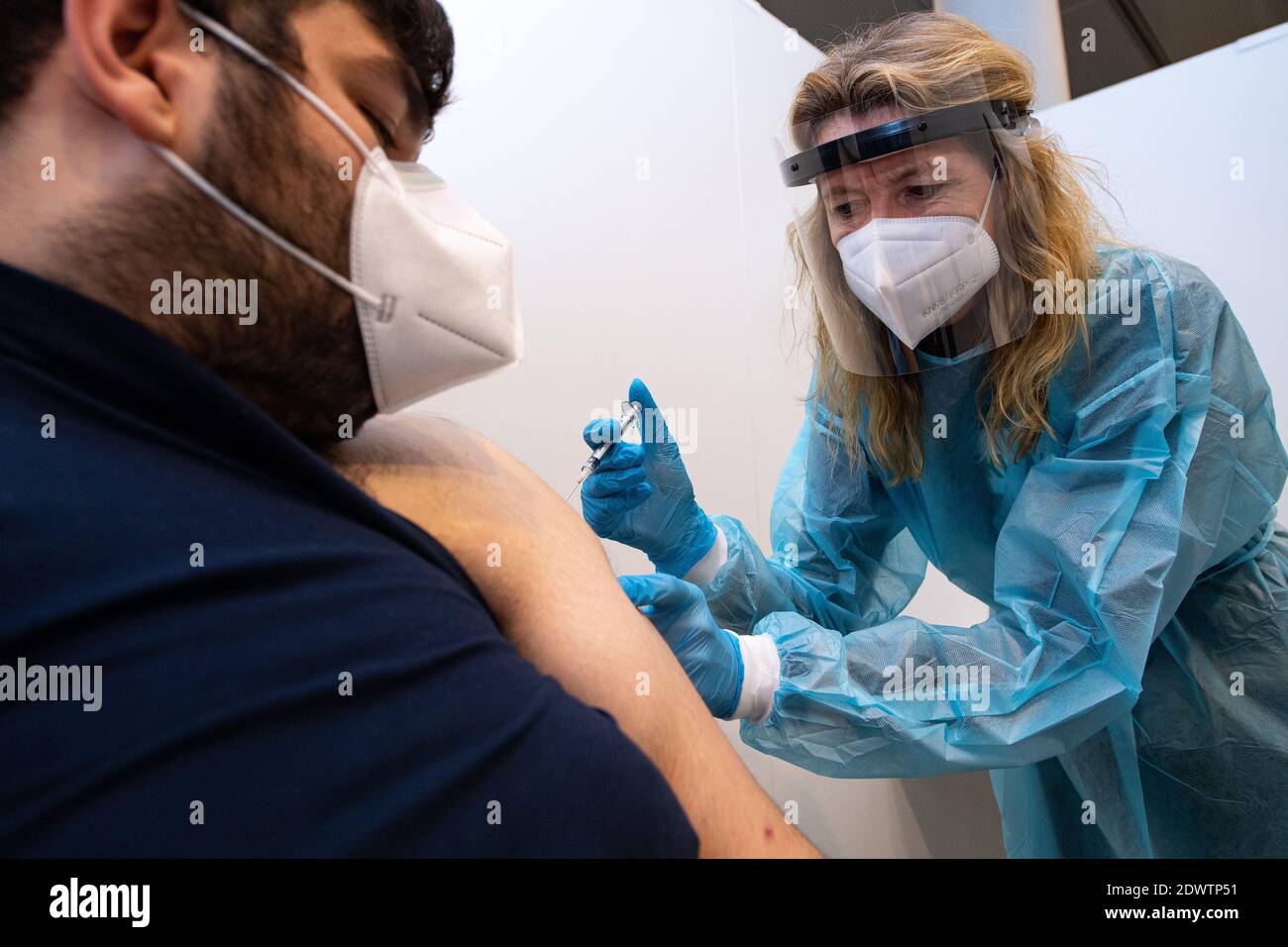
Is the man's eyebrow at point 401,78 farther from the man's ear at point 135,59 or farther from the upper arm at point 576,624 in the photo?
the upper arm at point 576,624

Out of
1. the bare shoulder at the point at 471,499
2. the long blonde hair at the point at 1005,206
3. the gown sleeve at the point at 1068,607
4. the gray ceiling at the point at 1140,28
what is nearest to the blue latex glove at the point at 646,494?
the gown sleeve at the point at 1068,607

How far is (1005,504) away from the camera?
4.71 feet

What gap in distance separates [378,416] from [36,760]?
0.45 metres

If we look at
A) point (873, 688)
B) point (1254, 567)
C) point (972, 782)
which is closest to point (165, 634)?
point (873, 688)

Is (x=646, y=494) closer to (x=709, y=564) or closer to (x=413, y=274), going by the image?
(x=709, y=564)

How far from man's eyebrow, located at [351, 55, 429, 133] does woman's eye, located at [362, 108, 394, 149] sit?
26 millimetres

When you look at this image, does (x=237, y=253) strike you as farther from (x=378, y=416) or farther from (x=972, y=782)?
(x=972, y=782)

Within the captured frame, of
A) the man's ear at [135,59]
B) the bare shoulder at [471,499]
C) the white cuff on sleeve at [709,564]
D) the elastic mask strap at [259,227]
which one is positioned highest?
the man's ear at [135,59]

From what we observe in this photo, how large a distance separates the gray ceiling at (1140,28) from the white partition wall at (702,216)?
750mm

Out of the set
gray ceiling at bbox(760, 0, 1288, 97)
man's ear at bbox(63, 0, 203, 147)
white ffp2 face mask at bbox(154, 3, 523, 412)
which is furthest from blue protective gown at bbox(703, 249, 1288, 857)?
gray ceiling at bbox(760, 0, 1288, 97)

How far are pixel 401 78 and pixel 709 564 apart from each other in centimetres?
93

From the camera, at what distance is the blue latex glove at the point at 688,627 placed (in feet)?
3.79

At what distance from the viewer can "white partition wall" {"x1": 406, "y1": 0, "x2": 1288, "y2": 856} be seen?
1.42 metres

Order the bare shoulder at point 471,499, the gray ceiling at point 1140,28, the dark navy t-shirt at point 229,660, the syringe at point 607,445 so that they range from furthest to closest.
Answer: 1. the gray ceiling at point 1140,28
2. the syringe at point 607,445
3. the bare shoulder at point 471,499
4. the dark navy t-shirt at point 229,660
